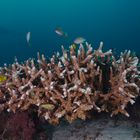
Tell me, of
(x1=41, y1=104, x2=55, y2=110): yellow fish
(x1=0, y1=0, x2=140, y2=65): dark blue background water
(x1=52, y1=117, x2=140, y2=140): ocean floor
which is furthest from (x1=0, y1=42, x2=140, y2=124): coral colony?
(x1=0, y1=0, x2=140, y2=65): dark blue background water

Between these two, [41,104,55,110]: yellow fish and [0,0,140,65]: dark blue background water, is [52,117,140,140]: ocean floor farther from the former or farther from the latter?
[0,0,140,65]: dark blue background water

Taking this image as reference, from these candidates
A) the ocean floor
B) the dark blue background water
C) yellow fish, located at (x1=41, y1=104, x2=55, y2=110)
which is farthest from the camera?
the dark blue background water

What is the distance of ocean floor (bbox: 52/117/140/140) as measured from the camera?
16.2ft

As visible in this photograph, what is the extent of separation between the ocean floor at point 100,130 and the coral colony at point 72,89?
0.28 metres

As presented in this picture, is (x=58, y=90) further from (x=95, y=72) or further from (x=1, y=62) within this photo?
(x=1, y=62)

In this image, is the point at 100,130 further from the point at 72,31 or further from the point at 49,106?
the point at 72,31

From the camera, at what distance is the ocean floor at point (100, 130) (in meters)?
4.93

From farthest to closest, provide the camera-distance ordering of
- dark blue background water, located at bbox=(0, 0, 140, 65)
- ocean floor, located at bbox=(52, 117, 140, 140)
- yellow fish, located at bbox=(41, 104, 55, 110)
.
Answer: dark blue background water, located at bbox=(0, 0, 140, 65), ocean floor, located at bbox=(52, 117, 140, 140), yellow fish, located at bbox=(41, 104, 55, 110)

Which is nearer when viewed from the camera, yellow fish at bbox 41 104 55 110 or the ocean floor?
yellow fish at bbox 41 104 55 110

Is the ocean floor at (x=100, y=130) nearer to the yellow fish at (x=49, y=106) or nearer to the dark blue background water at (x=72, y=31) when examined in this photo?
the yellow fish at (x=49, y=106)

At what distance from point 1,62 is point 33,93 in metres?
30.8

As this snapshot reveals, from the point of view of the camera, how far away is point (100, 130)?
5.11m

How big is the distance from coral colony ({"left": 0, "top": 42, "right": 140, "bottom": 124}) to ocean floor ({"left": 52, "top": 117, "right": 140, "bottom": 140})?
280mm

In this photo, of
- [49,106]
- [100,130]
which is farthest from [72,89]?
[100,130]
